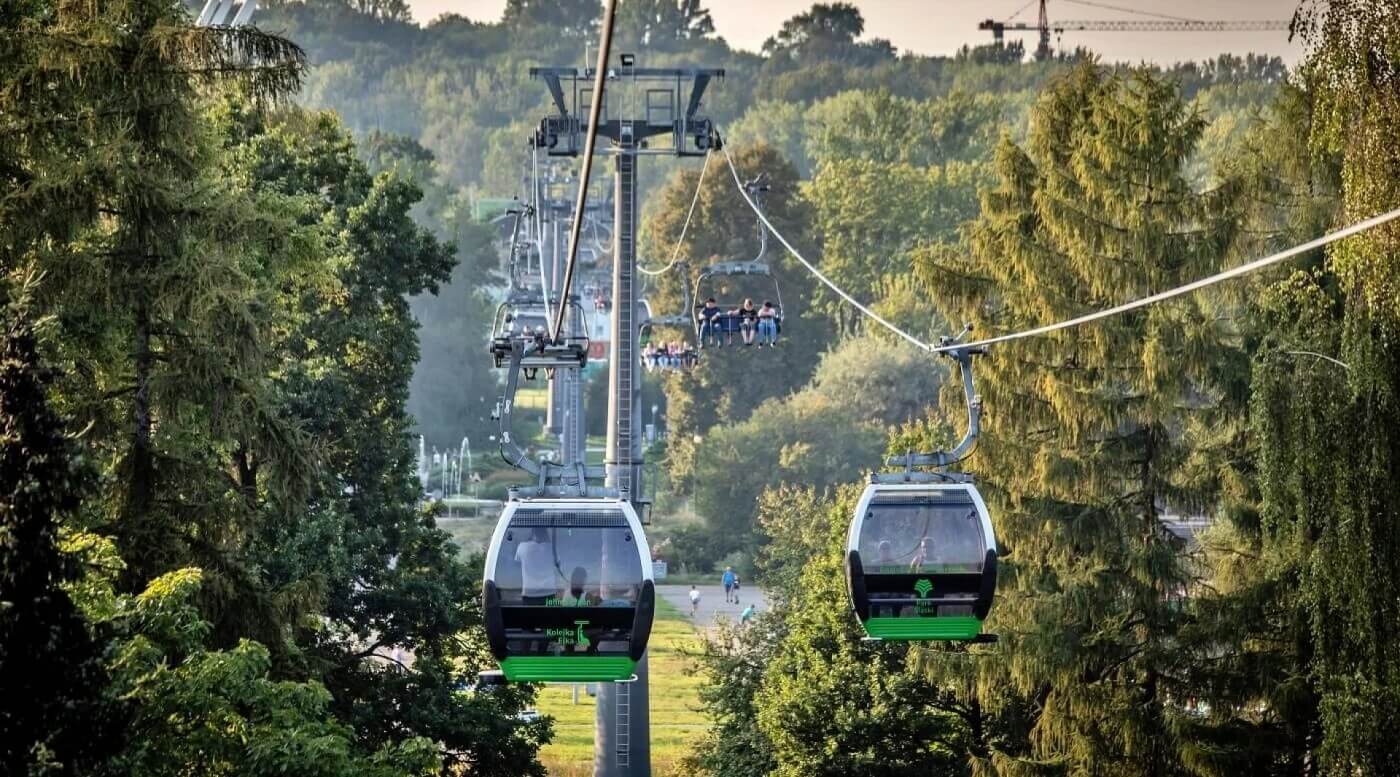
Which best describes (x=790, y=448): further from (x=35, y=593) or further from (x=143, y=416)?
(x=35, y=593)

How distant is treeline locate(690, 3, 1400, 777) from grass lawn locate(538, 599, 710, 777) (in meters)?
9.83

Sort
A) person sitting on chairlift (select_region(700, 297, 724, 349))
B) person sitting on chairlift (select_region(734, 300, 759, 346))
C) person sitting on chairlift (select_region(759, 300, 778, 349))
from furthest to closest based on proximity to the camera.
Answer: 1. person sitting on chairlift (select_region(734, 300, 759, 346))
2. person sitting on chairlift (select_region(700, 297, 724, 349))
3. person sitting on chairlift (select_region(759, 300, 778, 349))

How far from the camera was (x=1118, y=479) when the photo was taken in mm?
34312

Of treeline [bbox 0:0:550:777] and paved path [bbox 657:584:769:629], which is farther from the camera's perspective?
paved path [bbox 657:584:769:629]

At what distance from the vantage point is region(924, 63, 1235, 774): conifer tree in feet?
109

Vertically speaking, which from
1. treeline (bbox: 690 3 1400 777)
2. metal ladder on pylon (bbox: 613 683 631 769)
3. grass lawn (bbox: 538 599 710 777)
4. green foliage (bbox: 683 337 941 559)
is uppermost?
treeline (bbox: 690 3 1400 777)

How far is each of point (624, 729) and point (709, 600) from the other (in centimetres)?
4448

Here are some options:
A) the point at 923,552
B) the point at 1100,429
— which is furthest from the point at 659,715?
the point at 923,552

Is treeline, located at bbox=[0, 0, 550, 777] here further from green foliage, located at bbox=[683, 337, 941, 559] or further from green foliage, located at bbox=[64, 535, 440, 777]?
green foliage, located at bbox=[683, 337, 941, 559]

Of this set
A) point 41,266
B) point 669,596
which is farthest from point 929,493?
point 669,596

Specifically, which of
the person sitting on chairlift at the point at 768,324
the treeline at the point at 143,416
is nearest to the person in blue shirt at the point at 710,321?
the person sitting on chairlift at the point at 768,324

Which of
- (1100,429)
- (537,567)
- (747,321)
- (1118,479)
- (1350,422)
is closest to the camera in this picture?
(537,567)

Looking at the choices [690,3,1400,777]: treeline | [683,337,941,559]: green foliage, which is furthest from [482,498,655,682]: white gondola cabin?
[683,337,941,559]: green foliage

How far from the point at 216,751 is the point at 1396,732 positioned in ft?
38.7
